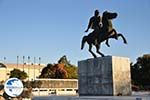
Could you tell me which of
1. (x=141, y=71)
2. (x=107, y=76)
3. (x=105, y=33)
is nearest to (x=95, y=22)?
(x=105, y=33)

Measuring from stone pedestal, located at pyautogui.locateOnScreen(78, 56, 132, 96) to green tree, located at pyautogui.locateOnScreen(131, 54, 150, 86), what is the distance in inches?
1170

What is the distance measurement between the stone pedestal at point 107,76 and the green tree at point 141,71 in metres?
29.7

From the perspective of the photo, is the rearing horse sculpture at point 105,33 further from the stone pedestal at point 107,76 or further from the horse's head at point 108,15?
the stone pedestal at point 107,76

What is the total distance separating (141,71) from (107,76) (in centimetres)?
3534

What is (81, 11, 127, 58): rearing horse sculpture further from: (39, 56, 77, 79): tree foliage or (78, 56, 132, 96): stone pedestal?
(39, 56, 77, 79): tree foliage

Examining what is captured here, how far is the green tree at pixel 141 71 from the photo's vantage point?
52.7 m

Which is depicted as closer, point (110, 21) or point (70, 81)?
point (110, 21)

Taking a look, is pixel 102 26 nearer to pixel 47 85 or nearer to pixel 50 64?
pixel 47 85

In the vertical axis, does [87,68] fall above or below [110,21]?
below

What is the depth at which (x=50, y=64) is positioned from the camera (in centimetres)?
8638

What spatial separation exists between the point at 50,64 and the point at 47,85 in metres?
17.9

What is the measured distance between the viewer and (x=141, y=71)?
5625cm

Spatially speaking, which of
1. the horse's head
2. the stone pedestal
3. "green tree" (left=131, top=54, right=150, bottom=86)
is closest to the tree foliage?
"green tree" (left=131, top=54, right=150, bottom=86)

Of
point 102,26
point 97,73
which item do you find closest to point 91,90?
point 97,73
